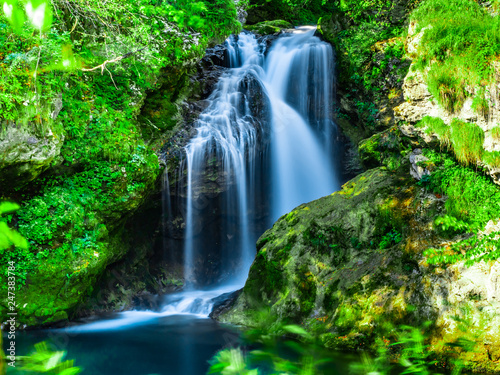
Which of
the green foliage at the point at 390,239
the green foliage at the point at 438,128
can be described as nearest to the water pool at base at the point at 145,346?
the green foliage at the point at 390,239

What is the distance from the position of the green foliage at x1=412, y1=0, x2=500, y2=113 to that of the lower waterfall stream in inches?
Answer: 199

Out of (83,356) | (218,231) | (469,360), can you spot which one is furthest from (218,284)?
(469,360)

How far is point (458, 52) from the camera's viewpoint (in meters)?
5.93

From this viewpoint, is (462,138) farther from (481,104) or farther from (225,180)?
(225,180)

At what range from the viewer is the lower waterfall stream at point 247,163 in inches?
382

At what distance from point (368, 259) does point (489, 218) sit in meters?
1.96

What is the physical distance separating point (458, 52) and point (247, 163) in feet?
19.3

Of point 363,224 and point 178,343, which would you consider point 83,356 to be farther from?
point 363,224

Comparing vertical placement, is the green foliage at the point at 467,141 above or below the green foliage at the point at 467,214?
above

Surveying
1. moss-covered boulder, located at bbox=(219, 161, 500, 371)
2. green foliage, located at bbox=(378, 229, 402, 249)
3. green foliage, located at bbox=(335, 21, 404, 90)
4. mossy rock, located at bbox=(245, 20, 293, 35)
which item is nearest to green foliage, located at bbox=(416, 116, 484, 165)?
moss-covered boulder, located at bbox=(219, 161, 500, 371)

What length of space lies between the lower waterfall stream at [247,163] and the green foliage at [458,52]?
5.05 meters

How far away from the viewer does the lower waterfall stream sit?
971 cm

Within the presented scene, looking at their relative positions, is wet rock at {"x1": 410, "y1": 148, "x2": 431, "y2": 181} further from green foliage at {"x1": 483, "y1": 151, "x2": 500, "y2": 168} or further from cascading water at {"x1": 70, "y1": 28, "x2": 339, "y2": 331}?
cascading water at {"x1": 70, "y1": 28, "x2": 339, "y2": 331}

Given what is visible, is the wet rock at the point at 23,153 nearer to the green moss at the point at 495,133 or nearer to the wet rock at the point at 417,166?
the wet rock at the point at 417,166
